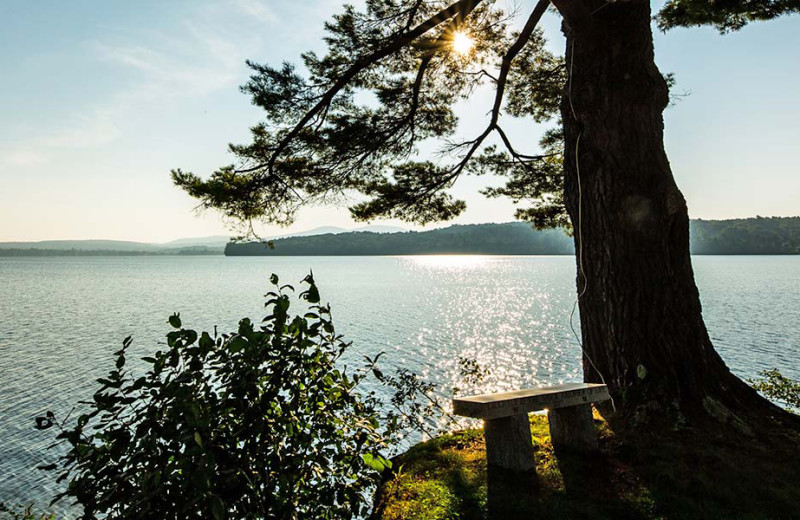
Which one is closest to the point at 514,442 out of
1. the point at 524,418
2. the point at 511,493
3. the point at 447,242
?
the point at 524,418

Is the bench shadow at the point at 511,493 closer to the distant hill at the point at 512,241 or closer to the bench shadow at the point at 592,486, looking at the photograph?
the bench shadow at the point at 592,486

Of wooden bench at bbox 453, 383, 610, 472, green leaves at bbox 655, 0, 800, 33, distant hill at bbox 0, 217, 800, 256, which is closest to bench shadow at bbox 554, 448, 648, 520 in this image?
wooden bench at bbox 453, 383, 610, 472

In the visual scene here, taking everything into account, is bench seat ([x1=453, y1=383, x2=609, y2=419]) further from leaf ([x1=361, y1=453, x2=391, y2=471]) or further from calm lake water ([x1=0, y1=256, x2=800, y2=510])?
calm lake water ([x1=0, y1=256, x2=800, y2=510])

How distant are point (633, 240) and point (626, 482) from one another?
210 centimetres

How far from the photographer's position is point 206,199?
608 cm

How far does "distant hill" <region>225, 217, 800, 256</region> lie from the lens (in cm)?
12575

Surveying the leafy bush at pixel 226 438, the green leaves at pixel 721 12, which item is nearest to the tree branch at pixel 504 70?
the green leaves at pixel 721 12

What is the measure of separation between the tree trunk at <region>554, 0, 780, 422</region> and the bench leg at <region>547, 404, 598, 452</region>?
656mm

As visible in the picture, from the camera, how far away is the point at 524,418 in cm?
361

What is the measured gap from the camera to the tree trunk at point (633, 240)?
4371mm

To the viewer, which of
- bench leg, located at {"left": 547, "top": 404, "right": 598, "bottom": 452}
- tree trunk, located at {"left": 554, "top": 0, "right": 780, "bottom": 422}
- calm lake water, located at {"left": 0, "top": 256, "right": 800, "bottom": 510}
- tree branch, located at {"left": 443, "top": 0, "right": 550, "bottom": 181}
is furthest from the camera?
calm lake water, located at {"left": 0, "top": 256, "right": 800, "bottom": 510}

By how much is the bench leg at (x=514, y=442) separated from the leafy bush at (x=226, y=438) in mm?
1580

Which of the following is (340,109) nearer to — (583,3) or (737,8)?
(583,3)

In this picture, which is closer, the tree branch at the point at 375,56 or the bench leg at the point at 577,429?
the bench leg at the point at 577,429
